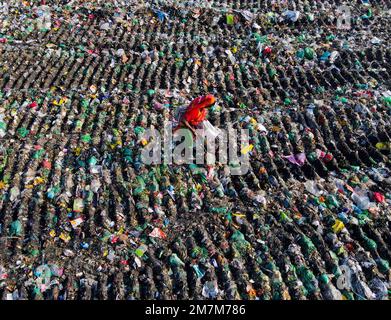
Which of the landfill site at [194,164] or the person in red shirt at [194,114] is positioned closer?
the landfill site at [194,164]

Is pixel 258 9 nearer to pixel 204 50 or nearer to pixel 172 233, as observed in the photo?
pixel 204 50

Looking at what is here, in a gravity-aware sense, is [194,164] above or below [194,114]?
below

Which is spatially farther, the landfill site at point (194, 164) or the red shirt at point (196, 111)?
the red shirt at point (196, 111)

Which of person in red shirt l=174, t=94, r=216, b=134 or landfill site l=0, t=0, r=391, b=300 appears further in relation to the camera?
person in red shirt l=174, t=94, r=216, b=134

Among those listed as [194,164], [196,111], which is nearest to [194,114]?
[196,111]

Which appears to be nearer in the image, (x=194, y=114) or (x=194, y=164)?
(x=194, y=164)

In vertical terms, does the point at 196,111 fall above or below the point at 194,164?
above

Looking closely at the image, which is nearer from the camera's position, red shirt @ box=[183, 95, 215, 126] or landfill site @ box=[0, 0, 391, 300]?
landfill site @ box=[0, 0, 391, 300]

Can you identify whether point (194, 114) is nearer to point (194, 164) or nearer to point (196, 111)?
point (196, 111)
